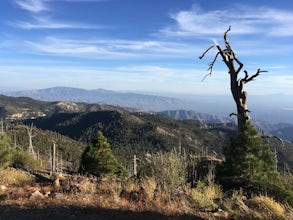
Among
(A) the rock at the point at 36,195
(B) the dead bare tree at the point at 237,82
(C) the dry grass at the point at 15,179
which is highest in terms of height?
(B) the dead bare tree at the point at 237,82

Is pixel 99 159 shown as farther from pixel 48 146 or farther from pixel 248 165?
pixel 48 146

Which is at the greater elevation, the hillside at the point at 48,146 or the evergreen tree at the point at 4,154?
the evergreen tree at the point at 4,154

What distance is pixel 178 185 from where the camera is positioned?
9234mm

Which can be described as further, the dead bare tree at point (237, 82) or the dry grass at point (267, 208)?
the dead bare tree at point (237, 82)

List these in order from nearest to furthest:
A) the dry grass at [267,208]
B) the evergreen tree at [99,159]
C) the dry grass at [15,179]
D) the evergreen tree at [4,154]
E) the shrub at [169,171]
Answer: the dry grass at [267,208] → the shrub at [169,171] → the dry grass at [15,179] → the evergreen tree at [4,154] → the evergreen tree at [99,159]

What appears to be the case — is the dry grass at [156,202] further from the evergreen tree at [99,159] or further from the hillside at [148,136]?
the hillside at [148,136]

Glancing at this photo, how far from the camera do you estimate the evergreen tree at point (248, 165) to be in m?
10.6

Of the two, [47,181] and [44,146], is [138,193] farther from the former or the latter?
[44,146]

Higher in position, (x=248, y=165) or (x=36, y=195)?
(x=248, y=165)

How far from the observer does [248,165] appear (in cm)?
1077

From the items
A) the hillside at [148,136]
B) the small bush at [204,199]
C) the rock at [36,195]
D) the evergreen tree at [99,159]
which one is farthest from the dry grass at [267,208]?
the hillside at [148,136]

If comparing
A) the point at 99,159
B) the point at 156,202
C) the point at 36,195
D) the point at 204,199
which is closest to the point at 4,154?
the point at 99,159

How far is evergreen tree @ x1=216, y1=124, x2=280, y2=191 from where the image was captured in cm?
1056

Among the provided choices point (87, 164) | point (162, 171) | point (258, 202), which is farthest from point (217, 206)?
point (87, 164)
